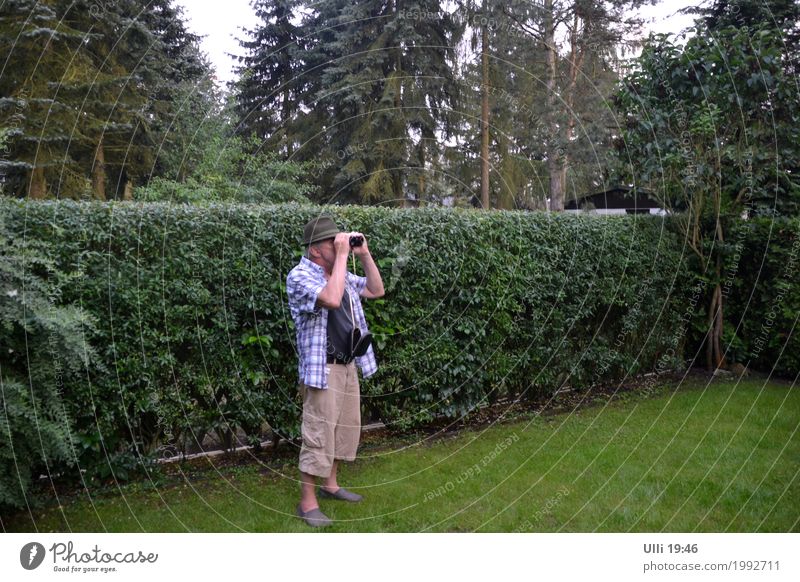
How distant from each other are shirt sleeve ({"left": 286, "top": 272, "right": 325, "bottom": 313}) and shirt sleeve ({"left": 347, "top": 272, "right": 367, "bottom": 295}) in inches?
23.7

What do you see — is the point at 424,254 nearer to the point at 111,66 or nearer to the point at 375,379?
the point at 375,379

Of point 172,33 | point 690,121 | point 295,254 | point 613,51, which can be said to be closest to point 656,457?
point 295,254

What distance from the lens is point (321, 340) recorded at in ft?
15.9

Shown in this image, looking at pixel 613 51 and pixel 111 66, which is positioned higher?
pixel 613 51

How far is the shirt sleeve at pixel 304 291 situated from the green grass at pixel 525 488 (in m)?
1.78

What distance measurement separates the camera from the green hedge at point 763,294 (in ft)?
33.7

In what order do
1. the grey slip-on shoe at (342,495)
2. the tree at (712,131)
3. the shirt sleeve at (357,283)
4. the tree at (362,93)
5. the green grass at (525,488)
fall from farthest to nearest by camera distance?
the tree at (362,93)
the tree at (712,131)
the grey slip-on shoe at (342,495)
the shirt sleeve at (357,283)
the green grass at (525,488)

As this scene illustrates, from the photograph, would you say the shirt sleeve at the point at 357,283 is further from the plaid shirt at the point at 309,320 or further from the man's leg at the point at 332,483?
the man's leg at the point at 332,483

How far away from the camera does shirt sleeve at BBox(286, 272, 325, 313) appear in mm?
4625

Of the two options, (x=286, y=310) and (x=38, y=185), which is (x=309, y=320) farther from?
(x=38, y=185)

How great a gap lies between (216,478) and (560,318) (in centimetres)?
533

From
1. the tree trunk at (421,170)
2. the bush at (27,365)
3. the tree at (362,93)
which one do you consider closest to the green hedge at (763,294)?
the tree at (362,93)

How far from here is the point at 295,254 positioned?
6457 millimetres

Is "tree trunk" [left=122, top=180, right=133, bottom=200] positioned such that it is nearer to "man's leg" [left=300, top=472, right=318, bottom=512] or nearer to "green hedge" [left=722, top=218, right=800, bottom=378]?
"man's leg" [left=300, top=472, right=318, bottom=512]
